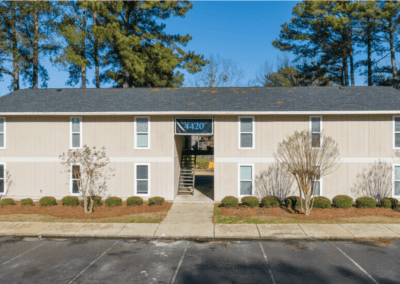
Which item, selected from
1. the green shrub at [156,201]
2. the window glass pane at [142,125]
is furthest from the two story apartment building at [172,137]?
the green shrub at [156,201]

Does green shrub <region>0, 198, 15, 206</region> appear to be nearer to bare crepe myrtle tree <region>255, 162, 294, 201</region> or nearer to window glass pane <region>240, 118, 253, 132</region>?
window glass pane <region>240, 118, 253, 132</region>

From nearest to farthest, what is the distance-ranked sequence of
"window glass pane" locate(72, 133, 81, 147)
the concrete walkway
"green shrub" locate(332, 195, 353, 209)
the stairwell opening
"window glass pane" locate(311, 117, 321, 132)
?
the concrete walkway → "green shrub" locate(332, 195, 353, 209) → "window glass pane" locate(311, 117, 321, 132) → "window glass pane" locate(72, 133, 81, 147) → the stairwell opening

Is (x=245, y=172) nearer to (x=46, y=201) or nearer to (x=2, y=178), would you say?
(x=46, y=201)

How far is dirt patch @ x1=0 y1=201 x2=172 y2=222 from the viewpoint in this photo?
12.8 metres

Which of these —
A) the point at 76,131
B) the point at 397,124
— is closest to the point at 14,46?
the point at 76,131

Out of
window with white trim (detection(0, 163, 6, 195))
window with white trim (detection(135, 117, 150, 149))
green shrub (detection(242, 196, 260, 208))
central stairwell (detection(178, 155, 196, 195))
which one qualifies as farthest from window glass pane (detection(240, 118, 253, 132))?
window with white trim (detection(0, 163, 6, 195))

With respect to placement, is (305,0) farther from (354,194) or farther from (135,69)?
(354,194)

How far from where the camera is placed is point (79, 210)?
45.4 ft

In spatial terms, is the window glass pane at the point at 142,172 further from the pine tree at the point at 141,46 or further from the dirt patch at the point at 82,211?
the pine tree at the point at 141,46

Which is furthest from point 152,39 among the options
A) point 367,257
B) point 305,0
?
point 367,257

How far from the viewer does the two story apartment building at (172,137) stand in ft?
49.2

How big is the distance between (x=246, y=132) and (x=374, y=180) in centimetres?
694

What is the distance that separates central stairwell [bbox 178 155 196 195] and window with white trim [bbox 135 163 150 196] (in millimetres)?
2594

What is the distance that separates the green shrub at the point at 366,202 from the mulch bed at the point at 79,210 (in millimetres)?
9137
